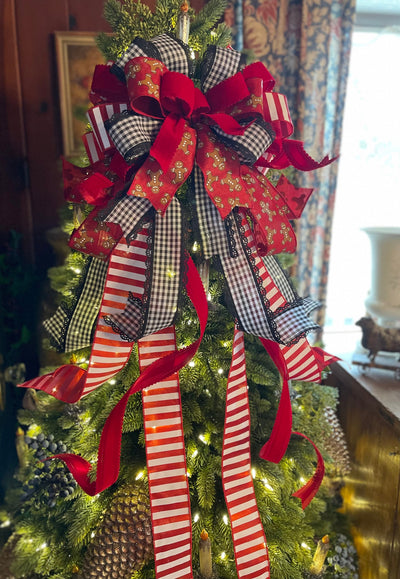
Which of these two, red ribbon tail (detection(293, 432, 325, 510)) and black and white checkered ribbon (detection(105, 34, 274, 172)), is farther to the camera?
red ribbon tail (detection(293, 432, 325, 510))

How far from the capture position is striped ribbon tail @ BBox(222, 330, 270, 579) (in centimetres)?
68

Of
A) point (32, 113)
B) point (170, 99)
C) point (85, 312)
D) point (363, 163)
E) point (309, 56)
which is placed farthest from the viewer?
point (363, 163)

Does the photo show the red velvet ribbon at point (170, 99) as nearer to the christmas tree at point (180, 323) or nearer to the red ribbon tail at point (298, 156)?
the christmas tree at point (180, 323)

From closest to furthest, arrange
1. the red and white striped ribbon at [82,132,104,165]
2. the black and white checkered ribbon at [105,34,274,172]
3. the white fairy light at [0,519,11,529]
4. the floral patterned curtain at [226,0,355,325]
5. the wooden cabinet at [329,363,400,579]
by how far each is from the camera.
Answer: the black and white checkered ribbon at [105,34,274,172]
the red and white striped ribbon at [82,132,104,165]
the wooden cabinet at [329,363,400,579]
the white fairy light at [0,519,11,529]
the floral patterned curtain at [226,0,355,325]

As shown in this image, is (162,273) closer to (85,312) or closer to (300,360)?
(85,312)

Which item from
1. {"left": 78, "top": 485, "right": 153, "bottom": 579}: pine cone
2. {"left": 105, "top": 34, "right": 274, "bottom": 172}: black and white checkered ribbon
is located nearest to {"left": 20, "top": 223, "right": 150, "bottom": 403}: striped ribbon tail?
{"left": 105, "top": 34, "right": 274, "bottom": 172}: black and white checkered ribbon

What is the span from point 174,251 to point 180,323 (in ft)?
0.55

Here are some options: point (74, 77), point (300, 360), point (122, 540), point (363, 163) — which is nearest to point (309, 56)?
point (363, 163)

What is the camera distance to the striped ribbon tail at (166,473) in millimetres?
658

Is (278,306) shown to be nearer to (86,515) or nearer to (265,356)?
(265,356)

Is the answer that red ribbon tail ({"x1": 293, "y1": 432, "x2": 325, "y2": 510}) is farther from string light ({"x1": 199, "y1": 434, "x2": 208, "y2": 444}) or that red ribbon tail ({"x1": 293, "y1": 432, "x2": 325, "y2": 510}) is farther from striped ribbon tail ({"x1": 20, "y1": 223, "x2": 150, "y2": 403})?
striped ribbon tail ({"x1": 20, "y1": 223, "x2": 150, "y2": 403})

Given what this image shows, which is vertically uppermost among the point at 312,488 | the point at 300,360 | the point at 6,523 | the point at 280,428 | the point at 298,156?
the point at 298,156

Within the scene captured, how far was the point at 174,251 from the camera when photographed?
0.61m

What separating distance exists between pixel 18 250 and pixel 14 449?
0.76m
